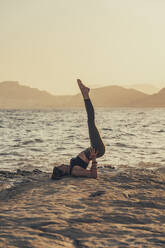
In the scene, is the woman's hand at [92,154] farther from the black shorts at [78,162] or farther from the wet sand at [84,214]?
the wet sand at [84,214]

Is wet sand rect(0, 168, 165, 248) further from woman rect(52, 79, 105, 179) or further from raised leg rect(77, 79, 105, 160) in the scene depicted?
raised leg rect(77, 79, 105, 160)

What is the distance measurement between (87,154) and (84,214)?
10.3ft

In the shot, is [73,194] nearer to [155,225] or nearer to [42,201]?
[42,201]

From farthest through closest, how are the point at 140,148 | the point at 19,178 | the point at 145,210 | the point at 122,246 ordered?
the point at 140,148, the point at 19,178, the point at 145,210, the point at 122,246

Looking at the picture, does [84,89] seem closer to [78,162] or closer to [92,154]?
[92,154]

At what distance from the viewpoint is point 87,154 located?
8422 millimetres

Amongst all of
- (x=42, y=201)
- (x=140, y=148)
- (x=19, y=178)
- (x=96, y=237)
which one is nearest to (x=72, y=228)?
(x=96, y=237)

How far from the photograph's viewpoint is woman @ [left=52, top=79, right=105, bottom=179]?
841 cm

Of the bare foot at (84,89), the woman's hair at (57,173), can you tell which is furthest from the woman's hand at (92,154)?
the bare foot at (84,89)

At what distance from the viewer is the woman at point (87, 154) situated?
841 cm

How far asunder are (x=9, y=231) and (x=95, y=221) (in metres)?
1.46

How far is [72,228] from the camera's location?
15.5 ft

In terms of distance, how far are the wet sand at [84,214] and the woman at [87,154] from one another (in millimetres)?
285

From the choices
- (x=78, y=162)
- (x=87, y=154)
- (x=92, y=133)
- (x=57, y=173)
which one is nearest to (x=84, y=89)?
(x=92, y=133)
